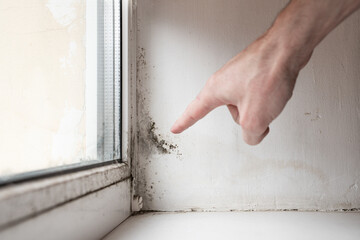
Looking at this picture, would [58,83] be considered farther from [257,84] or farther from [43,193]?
[257,84]

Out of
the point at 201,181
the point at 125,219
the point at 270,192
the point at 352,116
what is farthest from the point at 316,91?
the point at 125,219

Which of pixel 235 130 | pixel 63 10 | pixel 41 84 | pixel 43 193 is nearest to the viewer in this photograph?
pixel 43 193

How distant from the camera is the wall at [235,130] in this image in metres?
0.95

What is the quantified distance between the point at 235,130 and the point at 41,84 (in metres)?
0.60

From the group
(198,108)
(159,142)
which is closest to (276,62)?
(198,108)

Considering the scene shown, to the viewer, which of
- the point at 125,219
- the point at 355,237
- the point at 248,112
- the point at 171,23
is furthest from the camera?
the point at 171,23

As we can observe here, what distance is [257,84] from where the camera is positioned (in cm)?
54

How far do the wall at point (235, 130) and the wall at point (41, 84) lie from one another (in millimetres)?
297

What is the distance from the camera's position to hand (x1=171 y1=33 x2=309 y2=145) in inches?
20.7

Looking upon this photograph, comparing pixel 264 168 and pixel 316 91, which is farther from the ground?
pixel 316 91

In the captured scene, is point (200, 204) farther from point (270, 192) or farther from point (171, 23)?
point (171, 23)

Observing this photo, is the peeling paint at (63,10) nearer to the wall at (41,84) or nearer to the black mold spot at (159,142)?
the wall at (41,84)

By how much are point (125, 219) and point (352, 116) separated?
773 millimetres

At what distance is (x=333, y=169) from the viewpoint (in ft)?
3.11
